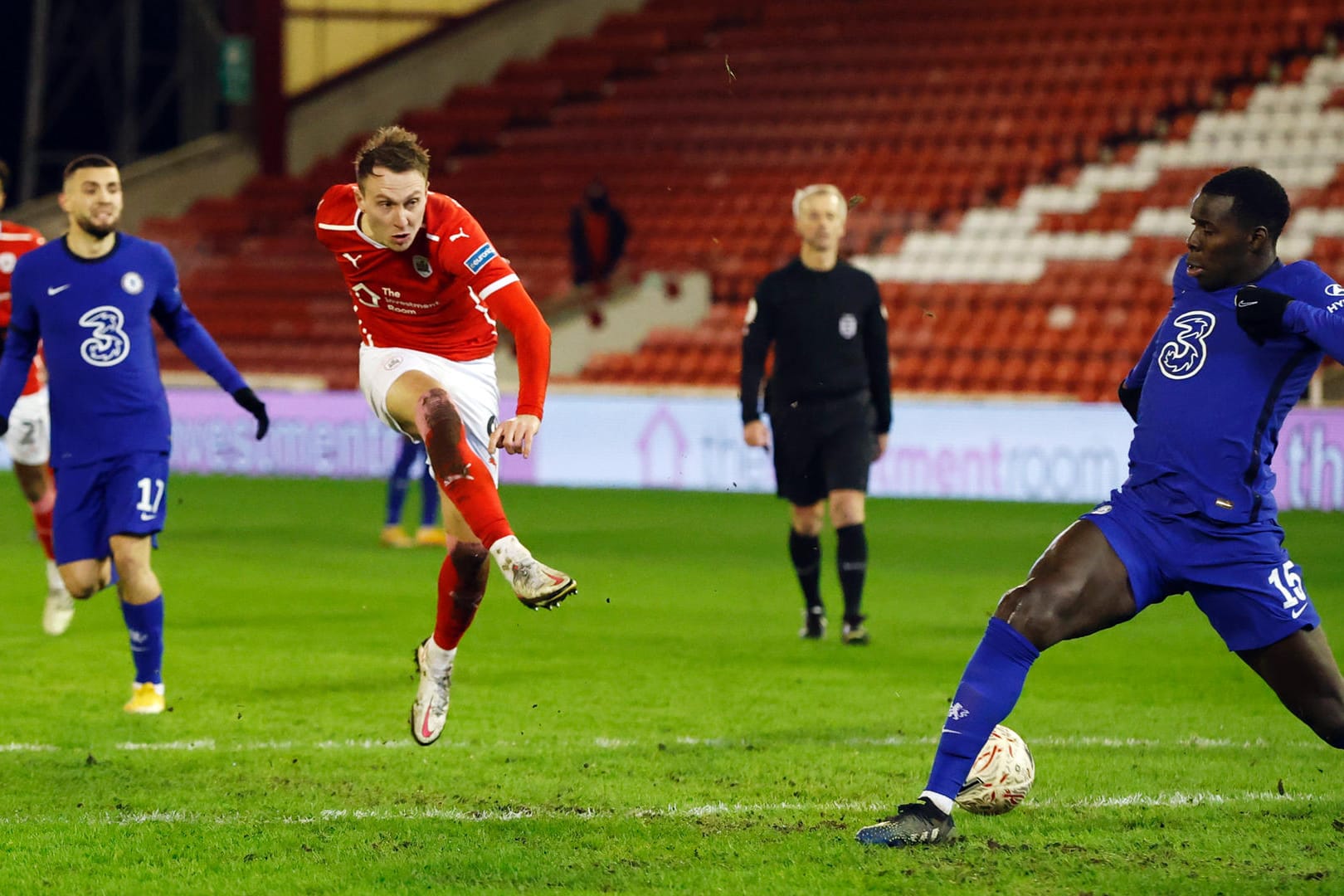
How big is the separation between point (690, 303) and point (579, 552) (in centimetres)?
815

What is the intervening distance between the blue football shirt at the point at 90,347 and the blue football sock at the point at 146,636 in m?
0.57

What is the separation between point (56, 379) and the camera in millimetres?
Result: 6613

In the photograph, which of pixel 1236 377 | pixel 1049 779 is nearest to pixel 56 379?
pixel 1049 779

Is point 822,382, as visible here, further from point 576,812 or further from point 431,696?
point 576,812

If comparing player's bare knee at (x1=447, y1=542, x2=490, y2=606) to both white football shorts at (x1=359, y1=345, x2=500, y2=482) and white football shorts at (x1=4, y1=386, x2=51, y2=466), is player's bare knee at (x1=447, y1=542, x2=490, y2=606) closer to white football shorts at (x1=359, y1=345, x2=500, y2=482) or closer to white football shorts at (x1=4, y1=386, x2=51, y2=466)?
white football shorts at (x1=359, y1=345, x2=500, y2=482)

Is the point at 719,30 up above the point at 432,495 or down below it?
above


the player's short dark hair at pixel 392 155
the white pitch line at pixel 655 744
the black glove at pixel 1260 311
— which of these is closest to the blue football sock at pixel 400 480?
the white pitch line at pixel 655 744

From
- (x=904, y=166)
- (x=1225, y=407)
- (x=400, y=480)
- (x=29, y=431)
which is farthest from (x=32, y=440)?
(x=904, y=166)

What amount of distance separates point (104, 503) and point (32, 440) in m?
2.33

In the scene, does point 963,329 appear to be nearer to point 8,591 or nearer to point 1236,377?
point 8,591

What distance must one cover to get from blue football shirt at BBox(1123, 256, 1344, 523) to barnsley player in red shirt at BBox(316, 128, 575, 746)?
5.21 ft

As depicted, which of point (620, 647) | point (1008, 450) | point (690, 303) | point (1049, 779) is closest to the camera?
point (1049, 779)

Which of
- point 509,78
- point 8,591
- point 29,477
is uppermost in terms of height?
point 509,78

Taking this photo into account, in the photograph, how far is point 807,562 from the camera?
8484 millimetres
